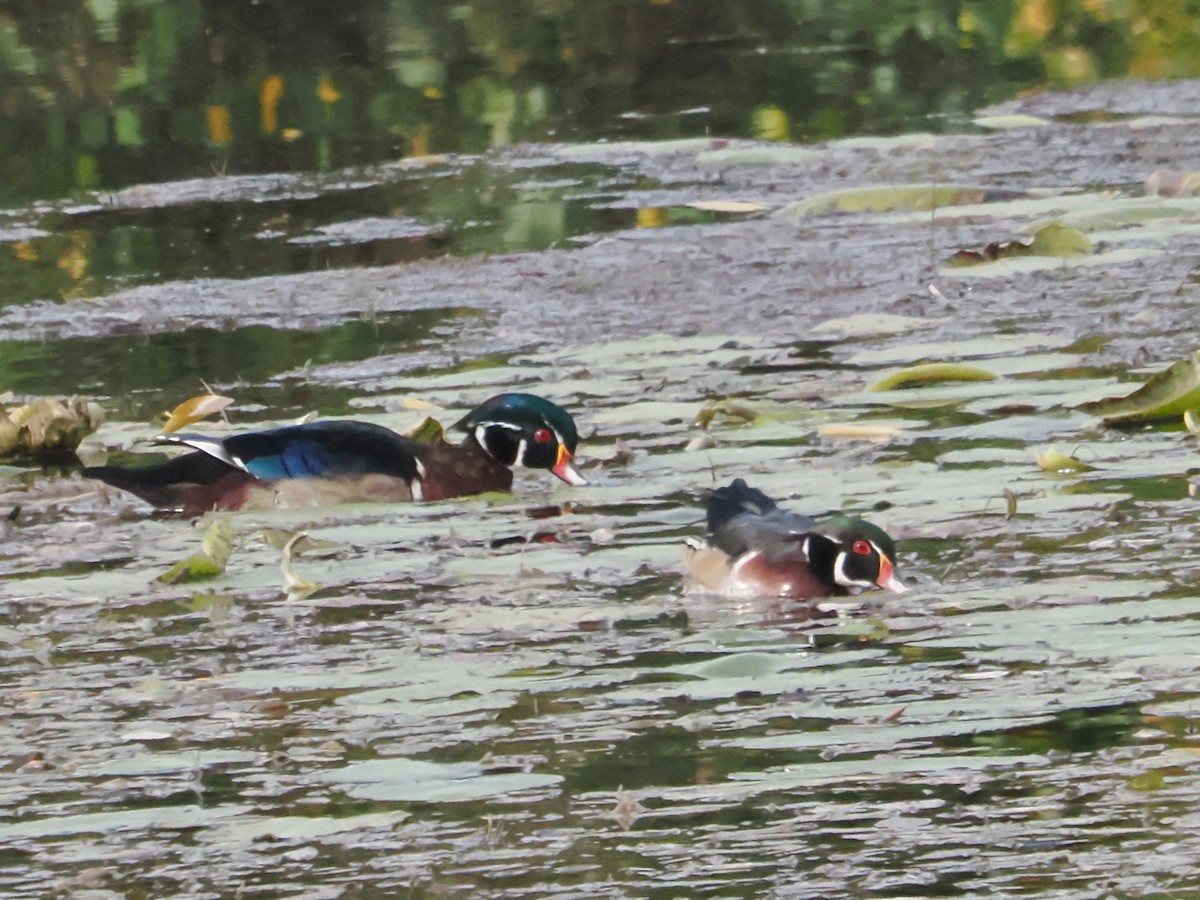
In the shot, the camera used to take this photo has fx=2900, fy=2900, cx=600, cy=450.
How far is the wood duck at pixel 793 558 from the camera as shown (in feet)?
18.1

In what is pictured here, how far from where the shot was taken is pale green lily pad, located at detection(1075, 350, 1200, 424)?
661cm

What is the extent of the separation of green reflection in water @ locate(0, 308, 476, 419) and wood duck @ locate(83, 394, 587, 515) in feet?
3.39

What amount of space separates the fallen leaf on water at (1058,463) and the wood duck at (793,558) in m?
0.72

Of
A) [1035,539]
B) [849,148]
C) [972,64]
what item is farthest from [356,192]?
[1035,539]

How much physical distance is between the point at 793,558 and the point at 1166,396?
140cm

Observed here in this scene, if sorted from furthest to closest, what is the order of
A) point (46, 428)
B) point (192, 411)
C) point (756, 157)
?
1. point (756, 157)
2. point (192, 411)
3. point (46, 428)

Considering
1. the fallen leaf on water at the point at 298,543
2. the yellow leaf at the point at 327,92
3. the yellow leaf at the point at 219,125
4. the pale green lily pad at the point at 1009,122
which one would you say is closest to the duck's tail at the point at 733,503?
the fallen leaf on water at the point at 298,543

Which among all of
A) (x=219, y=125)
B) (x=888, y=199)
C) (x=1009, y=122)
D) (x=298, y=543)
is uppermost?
(x=219, y=125)

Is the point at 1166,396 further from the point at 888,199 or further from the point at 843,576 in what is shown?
the point at 888,199

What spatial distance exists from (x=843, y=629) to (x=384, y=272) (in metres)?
5.48

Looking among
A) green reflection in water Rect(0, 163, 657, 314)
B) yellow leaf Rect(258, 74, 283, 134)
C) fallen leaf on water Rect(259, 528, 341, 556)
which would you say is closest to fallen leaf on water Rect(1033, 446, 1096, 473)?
fallen leaf on water Rect(259, 528, 341, 556)

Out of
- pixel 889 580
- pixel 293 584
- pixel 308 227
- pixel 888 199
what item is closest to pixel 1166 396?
pixel 889 580

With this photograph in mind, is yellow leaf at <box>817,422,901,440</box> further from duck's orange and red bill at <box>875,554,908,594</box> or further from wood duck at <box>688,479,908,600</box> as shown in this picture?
duck's orange and red bill at <box>875,554,908,594</box>

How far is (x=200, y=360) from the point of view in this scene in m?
9.04
